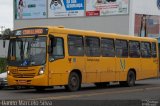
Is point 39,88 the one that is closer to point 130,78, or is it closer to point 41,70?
point 41,70

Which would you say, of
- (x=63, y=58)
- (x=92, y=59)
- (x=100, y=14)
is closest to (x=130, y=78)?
(x=92, y=59)

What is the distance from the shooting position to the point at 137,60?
94.6 feet

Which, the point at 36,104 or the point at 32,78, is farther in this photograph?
the point at 32,78

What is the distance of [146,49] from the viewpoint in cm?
3006

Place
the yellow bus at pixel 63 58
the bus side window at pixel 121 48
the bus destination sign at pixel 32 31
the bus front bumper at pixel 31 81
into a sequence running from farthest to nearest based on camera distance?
the bus side window at pixel 121 48
the bus destination sign at pixel 32 31
the yellow bus at pixel 63 58
the bus front bumper at pixel 31 81

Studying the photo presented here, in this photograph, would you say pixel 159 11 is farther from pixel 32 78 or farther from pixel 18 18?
pixel 32 78

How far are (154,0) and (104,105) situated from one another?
139 feet

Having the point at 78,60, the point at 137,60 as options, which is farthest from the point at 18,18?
the point at 78,60

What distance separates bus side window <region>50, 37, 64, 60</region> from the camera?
70.9ft

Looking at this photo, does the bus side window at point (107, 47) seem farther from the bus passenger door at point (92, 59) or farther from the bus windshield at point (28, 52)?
the bus windshield at point (28, 52)

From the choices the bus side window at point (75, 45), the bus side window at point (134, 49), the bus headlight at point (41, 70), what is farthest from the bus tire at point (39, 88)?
the bus side window at point (134, 49)

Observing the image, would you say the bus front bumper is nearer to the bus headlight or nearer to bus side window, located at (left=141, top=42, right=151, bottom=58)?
the bus headlight

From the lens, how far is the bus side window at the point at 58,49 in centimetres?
2162

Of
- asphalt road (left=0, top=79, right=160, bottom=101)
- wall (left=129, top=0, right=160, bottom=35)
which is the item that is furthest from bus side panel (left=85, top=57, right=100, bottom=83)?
wall (left=129, top=0, right=160, bottom=35)
